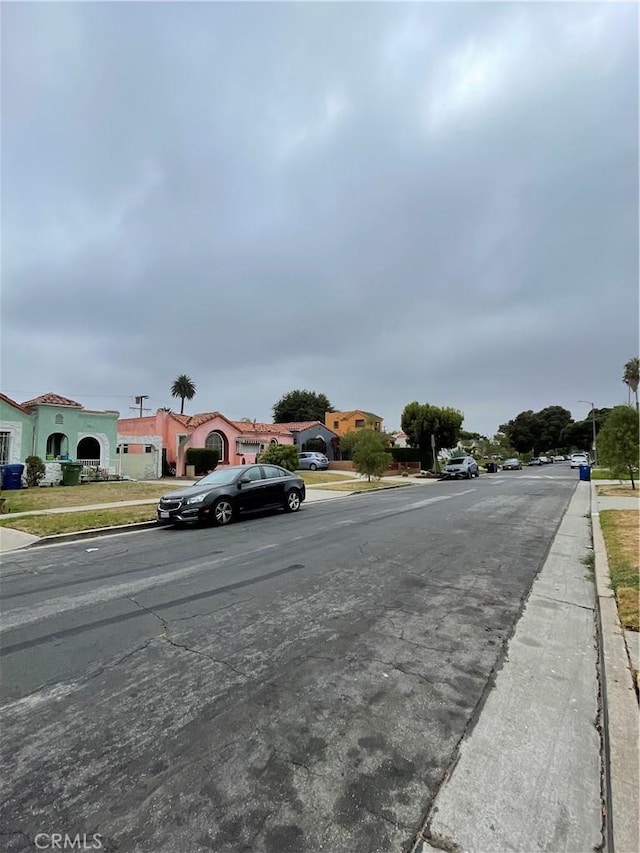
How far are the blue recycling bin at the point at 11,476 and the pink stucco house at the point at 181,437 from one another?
797cm

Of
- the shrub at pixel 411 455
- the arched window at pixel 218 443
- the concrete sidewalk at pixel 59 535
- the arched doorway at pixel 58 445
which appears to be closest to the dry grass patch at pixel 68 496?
the concrete sidewalk at pixel 59 535

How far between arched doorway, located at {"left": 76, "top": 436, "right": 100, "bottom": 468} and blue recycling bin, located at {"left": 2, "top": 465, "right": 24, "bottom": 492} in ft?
15.2

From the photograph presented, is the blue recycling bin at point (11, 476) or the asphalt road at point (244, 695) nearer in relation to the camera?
the asphalt road at point (244, 695)

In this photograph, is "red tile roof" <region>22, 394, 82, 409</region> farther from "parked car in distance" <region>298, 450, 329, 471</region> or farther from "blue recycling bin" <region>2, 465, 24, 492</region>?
"parked car in distance" <region>298, 450, 329, 471</region>

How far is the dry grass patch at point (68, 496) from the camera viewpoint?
1477 centimetres

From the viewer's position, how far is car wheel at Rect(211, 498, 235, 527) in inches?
439

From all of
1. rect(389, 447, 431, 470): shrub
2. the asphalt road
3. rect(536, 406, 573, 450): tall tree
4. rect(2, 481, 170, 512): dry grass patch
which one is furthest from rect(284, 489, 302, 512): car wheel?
rect(536, 406, 573, 450): tall tree

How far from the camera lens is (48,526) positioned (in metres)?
10.6

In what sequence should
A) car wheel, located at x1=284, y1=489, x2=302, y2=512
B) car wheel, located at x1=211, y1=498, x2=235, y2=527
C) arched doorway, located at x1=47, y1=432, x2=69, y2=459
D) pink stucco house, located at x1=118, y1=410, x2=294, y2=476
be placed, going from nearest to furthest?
car wheel, located at x1=211, y1=498, x2=235, y2=527
car wheel, located at x1=284, y1=489, x2=302, y2=512
arched doorway, located at x1=47, y1=432, x2=69, y2=459
pink stucco house, located at x1=118, y1=410, x2=294, y2=476

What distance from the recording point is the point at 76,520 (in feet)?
37.3

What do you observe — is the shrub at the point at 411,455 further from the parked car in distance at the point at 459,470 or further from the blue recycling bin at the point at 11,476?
the blue recycling bin at the point at 11,476

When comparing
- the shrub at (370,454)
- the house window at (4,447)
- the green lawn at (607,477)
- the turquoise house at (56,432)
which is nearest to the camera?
the green lawn at (607,477)

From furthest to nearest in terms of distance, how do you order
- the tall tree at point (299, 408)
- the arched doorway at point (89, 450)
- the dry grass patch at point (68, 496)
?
the tall tree at point (299, 408) < the arched doorway at point (89, 450) < the dry grass patch at point (68, 496)

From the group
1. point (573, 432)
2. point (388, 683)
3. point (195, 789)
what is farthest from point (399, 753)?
point (573, 432)
